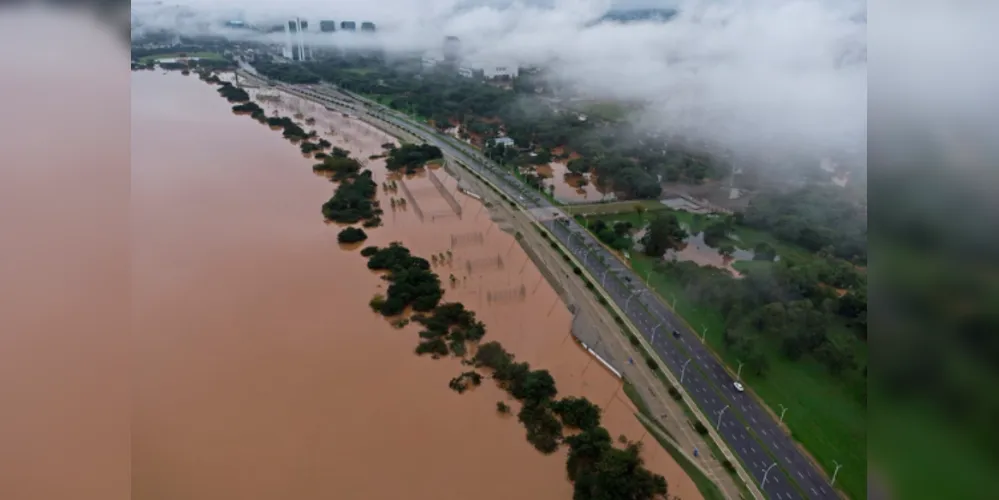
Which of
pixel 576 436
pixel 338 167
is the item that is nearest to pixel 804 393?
pixel 576 436

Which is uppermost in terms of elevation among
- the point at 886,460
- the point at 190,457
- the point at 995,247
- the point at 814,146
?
the point at 814,146

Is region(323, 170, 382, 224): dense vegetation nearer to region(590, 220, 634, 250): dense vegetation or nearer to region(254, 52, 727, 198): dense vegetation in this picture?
region(254, 52, 727, 198): dense vegetation

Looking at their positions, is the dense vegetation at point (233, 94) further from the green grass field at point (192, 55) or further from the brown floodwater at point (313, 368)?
the brown floodwater at point (313, 368)

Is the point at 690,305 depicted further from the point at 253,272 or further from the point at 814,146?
the point at 814,146

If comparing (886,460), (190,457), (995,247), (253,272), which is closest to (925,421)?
(886,460)

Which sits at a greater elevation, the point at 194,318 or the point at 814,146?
the point at 814,146

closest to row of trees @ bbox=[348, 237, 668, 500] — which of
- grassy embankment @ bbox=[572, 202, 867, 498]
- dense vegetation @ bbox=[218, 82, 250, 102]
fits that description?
grassy embankment @ bbox=[572, 202, 867, 498]

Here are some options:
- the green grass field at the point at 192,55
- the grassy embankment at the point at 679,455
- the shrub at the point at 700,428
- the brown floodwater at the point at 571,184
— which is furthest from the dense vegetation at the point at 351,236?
the green grass field at the point at 192,55
